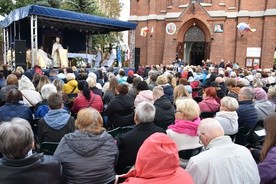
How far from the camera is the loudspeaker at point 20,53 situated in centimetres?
1148

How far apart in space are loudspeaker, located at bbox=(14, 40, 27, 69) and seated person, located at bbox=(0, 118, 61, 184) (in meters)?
9.97

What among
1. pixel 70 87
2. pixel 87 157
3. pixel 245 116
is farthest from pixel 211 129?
pixel 70 87

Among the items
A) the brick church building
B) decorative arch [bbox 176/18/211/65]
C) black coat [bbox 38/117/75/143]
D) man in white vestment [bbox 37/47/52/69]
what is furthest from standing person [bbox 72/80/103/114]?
decorative arch [bbox 176/18/211/65]

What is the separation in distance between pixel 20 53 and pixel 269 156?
10701 mm

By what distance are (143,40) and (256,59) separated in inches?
322

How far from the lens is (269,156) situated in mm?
2525

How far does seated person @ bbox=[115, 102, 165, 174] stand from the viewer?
3223 millimetres

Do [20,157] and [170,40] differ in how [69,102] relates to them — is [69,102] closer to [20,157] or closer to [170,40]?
[20,157]

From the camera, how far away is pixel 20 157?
2.20m

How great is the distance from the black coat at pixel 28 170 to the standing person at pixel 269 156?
164 centimetres

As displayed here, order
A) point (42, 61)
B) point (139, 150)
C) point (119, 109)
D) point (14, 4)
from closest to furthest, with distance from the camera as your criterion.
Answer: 1. point (139, 150)
2. point (119, 109)
3. point (42, 61)
4. point (14, 4)

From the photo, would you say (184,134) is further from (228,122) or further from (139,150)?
(139,150)

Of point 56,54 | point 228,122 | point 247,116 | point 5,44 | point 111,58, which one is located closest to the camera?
point 228,122

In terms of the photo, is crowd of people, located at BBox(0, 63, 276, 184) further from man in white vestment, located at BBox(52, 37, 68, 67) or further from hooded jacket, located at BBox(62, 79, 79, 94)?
man in white vestment, located at BBox(52, 37, 68, 67)
